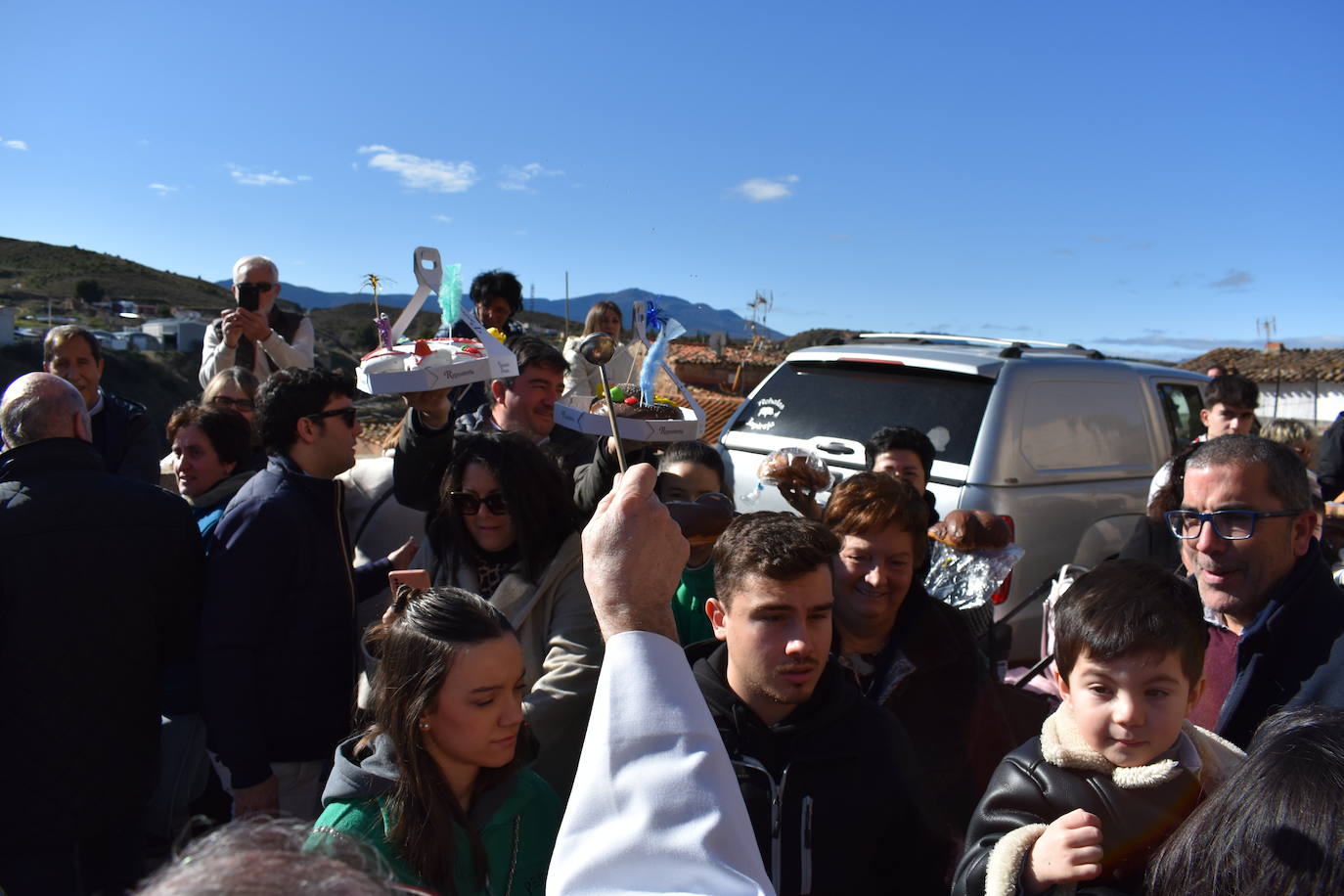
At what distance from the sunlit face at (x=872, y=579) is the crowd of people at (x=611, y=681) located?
1cm

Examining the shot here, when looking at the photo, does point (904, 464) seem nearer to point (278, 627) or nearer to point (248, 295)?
point (278, 627)

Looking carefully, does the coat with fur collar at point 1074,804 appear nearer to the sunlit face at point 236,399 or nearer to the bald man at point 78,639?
the bald man at point 78,639

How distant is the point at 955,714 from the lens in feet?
8.78

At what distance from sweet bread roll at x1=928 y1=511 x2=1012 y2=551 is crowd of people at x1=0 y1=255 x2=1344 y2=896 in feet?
1.86

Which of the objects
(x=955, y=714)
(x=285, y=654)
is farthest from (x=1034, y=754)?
(x=285, y=654)

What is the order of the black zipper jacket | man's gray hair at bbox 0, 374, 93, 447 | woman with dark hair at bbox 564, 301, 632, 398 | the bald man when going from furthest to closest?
1. woman with dark hair at bbox 564, 301, 632, 398
2. man's gray hair at bbox 0, 374, 93, 447
3. the bald man
4. the black zipper jacket

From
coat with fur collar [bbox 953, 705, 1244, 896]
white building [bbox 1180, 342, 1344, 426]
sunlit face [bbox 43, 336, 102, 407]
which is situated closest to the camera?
coat with fur collar [bbox 953, 705, 1244, 896]

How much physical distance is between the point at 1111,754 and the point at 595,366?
173 cm

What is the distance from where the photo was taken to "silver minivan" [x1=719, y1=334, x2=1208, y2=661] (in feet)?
16.2

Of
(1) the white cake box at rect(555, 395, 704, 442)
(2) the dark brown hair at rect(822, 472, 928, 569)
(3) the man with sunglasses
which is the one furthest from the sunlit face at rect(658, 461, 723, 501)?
(3) the man with sunglasses

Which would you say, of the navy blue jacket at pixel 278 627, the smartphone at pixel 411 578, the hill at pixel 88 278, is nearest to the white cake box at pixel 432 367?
the smartphone at pixel 411 578

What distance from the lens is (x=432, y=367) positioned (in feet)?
7.98

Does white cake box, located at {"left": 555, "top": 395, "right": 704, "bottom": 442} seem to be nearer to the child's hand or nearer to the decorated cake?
the decorated cake

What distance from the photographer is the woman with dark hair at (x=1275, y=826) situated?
3.59ft
